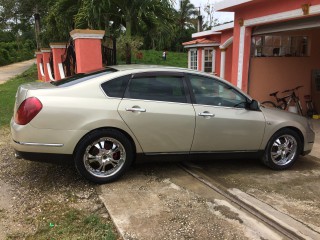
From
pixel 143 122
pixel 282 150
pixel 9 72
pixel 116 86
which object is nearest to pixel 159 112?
pixel 143 122

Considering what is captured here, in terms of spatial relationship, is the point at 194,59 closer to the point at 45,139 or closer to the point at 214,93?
the point at 214,93

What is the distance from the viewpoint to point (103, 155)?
455cm

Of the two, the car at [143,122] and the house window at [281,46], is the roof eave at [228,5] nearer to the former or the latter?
the house window at [281,46]

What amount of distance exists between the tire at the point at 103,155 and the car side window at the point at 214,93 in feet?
3.96

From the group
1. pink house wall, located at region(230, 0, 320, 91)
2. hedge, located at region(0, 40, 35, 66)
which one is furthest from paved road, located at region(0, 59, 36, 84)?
pink house wall, located at region(230, 0, 320, 91)

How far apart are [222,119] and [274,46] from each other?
656 centimetres

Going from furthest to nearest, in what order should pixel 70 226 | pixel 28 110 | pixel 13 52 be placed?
pixel 13 52 → pixel 28 110 → pixel 70 226

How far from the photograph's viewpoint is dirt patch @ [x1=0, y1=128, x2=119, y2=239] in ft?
12.2

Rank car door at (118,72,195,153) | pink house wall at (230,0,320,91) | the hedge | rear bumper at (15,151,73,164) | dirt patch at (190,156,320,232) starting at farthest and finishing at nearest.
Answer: the hedge, pink house wall at (230,0,320,91), car door at (118,72,195,153), rear bumper at (15,151,73,164), dirt patch at (190,156,320,232)

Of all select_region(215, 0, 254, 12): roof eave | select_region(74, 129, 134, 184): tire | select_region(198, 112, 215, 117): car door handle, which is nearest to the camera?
select_region(74, 129, 134, 184): tire

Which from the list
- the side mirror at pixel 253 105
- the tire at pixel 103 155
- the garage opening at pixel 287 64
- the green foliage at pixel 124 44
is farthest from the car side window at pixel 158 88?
the green foliage at pixel 124 44

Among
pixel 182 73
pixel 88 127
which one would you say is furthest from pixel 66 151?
pixel 182 73

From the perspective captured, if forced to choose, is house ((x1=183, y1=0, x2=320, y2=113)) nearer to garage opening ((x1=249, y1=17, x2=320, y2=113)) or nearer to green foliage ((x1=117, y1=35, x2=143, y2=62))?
garage opening ((x1=249, y1=17, x2=320, y2=113))

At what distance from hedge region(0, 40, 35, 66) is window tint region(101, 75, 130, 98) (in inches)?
1425
